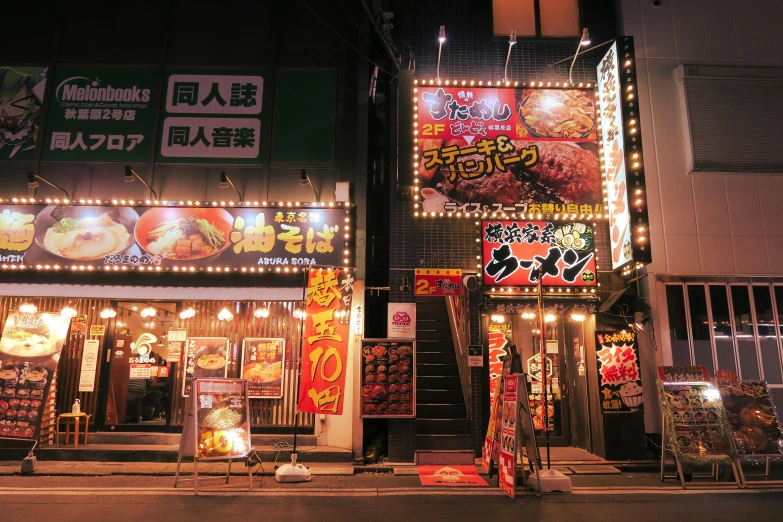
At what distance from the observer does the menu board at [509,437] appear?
24.0 ft

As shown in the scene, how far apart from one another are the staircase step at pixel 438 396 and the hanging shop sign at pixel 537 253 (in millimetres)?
2417

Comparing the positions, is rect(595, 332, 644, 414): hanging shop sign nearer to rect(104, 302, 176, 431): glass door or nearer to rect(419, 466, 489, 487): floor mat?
rect(419, 466, 489, 487): floor mat

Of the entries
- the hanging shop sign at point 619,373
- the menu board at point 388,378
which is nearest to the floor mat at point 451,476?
the menu board at point 388,378

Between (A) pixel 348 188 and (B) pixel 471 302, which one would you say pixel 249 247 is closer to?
(A) pixel 348 188

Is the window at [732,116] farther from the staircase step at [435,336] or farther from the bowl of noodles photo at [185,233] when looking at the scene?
the bowl of noodles photo at [185,233]

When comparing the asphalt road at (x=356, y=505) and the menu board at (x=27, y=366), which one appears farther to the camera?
the menu board at (x=27, y=366)

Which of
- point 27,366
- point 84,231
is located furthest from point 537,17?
point 27,366

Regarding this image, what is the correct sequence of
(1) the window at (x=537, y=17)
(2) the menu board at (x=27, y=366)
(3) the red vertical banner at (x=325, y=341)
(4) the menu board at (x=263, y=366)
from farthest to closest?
(1) the window at (x=537, y=17) < (4) the menu board at (x=263, y=366) < (2) the menu board at (x=27, y=366) < (3) the red vertical banner at (x=325, y=341)

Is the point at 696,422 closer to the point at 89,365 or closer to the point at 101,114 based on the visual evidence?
the point at 89,365

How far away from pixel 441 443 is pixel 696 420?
4.41 m

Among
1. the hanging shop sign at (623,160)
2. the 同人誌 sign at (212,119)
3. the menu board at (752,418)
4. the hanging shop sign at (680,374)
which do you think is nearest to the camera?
the menu board at (752,418)

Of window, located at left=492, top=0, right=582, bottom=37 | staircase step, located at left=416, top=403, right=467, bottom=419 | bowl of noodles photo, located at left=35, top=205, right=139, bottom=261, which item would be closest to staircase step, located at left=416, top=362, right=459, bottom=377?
staircase step, located at left=416, top=403, right=467, bottom=419

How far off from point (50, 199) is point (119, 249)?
186cm

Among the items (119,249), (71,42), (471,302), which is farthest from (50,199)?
(471,302)
